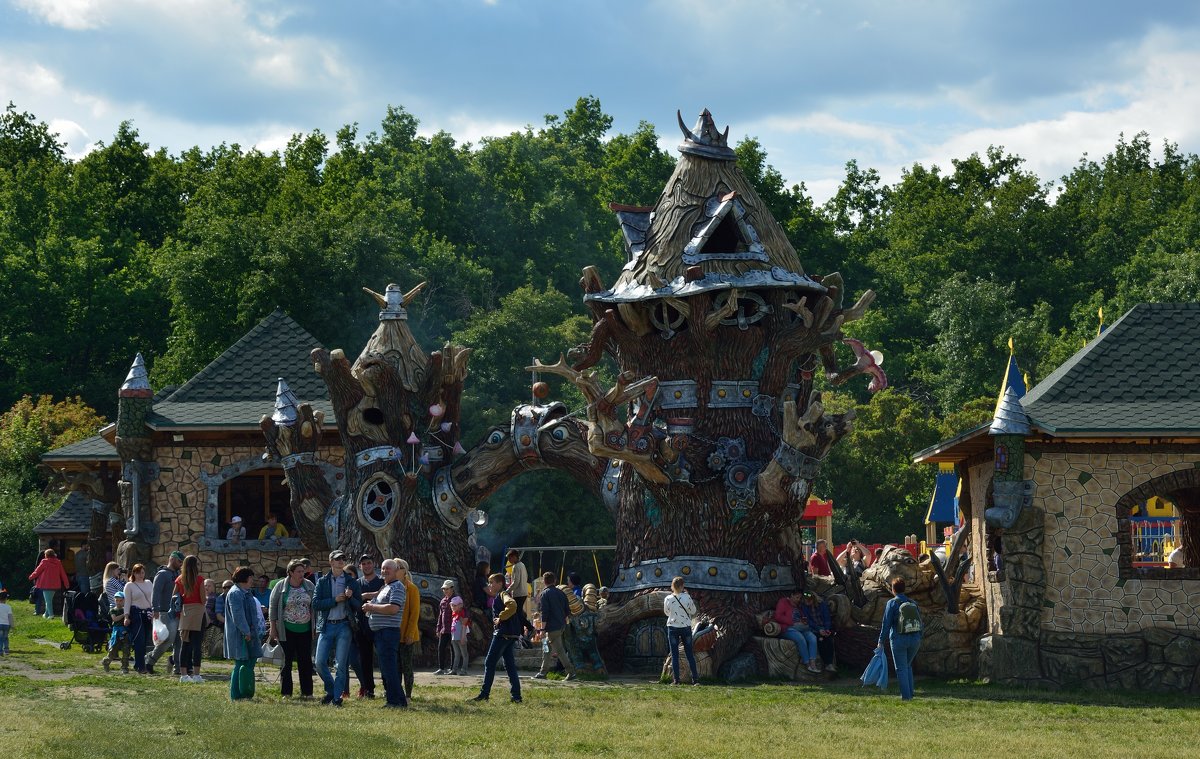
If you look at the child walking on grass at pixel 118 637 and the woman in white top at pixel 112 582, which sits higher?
the woman in white top at pixel 112 582

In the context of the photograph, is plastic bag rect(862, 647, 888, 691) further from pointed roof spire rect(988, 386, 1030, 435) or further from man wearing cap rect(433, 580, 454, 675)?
man wearing cap rect(433, 580, 454, 675)

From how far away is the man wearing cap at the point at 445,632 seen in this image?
23.3m

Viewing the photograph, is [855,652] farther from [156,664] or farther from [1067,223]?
[1067,223]

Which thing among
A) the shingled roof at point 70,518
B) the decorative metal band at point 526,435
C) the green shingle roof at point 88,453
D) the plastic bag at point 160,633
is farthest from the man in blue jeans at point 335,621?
the shingled roof at point 70,518

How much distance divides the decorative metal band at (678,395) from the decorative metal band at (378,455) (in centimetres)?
403

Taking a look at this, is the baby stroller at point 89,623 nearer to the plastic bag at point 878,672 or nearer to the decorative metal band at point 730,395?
the decorative metal band at point 730,395

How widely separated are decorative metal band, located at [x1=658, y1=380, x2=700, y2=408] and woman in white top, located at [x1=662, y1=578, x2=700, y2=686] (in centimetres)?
292

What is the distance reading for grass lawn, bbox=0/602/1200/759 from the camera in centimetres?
1496

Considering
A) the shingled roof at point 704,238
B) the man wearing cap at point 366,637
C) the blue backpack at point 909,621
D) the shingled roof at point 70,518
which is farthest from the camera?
the shingled roof at point 70,518

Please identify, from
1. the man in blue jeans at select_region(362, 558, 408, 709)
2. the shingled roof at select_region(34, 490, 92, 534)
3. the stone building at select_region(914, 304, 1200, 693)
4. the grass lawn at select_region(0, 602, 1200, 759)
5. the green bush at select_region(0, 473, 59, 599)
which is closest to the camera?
the grass lawn at select_region(0, 602, 1200, 759)

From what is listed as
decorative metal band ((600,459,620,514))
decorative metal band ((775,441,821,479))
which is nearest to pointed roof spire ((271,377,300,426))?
decorative metal band ((600,459,620,514))

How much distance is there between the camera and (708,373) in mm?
23875

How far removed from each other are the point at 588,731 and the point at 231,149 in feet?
166

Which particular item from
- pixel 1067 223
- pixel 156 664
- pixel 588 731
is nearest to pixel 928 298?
pixel 1067 223
